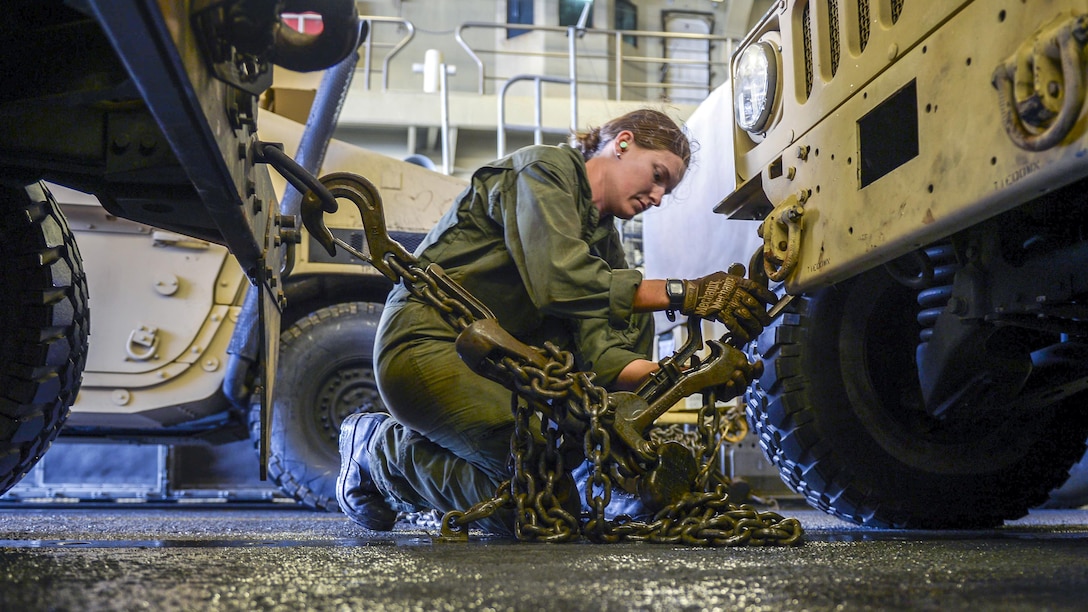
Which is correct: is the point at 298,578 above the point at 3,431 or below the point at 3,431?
below

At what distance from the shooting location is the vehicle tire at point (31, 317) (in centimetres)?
178

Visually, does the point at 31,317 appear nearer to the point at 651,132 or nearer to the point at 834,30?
the point at 651,132

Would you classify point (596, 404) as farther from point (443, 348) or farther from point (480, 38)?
point (480, 38)

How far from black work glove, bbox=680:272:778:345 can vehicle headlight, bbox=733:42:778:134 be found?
0.42m

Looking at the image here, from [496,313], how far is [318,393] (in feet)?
7.22

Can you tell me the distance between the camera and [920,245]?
5.50 feet

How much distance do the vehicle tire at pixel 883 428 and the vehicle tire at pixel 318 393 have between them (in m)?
2.43

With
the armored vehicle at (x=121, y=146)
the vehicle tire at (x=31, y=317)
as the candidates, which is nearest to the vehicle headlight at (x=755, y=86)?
the armored vehicle at (x=121, y=146)

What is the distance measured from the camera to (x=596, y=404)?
176 cm

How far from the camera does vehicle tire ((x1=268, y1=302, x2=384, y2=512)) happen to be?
415 centimetres

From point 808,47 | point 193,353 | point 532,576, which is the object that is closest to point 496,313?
point 808,47

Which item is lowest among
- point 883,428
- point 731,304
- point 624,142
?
point 883,428

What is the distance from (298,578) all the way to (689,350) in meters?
1.12

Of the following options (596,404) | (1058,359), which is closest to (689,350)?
(596,404)
